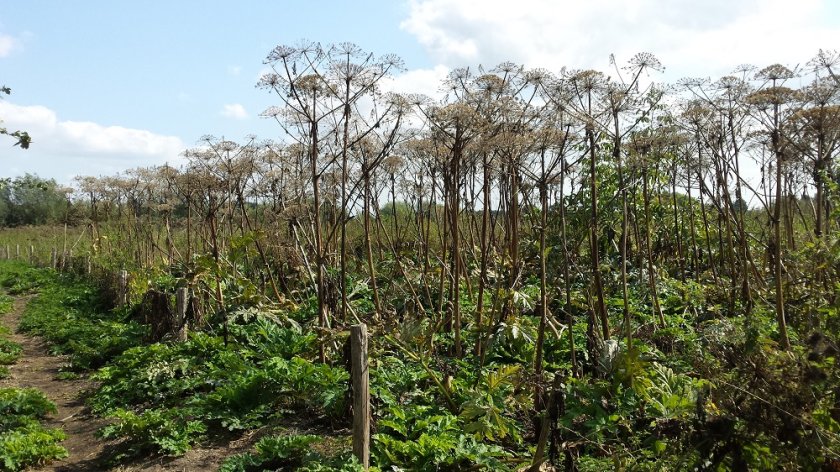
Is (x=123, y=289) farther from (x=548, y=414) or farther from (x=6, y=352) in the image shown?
(x=548, y=414)

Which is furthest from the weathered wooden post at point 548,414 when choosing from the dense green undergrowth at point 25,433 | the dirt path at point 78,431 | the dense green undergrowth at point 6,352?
the dense green undergrowth at point 6,352

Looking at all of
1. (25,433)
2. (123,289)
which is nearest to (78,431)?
(25,433)

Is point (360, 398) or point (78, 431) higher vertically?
point (360, 398)

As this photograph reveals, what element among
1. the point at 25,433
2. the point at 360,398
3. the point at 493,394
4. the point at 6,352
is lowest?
the point at 25,433

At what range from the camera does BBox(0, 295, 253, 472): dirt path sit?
6.04 metres

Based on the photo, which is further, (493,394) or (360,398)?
(493,394)

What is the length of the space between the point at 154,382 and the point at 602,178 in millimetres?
6182

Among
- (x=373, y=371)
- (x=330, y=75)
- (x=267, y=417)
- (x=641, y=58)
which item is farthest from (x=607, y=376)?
(x=330, y=75)

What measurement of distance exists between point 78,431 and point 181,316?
114 inches

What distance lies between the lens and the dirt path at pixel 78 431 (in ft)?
19.8

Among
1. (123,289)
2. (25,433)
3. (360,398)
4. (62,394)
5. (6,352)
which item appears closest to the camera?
(360,398)

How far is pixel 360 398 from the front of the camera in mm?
5031

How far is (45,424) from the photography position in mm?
7602

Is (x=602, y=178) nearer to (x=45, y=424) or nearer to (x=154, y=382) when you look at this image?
(x=154, y=382)
